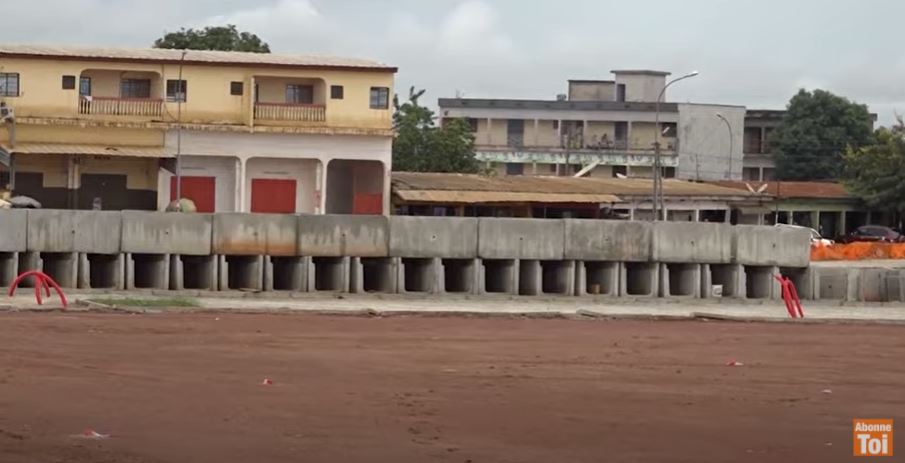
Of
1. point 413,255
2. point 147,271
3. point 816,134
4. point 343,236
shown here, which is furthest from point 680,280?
point 816,134

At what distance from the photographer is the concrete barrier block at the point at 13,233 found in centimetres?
A: 3966

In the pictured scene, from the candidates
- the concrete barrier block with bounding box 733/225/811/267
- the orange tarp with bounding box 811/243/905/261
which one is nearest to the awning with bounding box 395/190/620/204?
the orange tarp with bounding box 811/243/905/261

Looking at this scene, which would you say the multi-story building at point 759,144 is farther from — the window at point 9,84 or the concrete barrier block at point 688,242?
the concrete barrier block at point 688,242

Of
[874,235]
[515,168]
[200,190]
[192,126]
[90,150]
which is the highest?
[192,126]

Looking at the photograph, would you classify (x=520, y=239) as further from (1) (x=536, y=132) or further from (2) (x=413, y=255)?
(1) (x=536, y=132)

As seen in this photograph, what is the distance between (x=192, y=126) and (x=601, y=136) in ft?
157

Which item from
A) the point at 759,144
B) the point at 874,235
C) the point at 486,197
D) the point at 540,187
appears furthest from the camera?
the point at 759,144

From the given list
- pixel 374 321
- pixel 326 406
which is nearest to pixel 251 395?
pixel 326 406

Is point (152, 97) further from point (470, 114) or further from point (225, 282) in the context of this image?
point (470, 114)

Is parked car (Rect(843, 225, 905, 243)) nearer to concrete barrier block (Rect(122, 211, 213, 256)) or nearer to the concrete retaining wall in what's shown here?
the concrete retaining wall

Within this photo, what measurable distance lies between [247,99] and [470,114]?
44.6 m

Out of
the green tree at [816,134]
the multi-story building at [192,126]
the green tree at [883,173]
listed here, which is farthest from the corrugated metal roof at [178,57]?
the green tree at [816,134]

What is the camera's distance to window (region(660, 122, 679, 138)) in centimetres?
10244

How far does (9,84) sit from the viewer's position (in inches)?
2295
